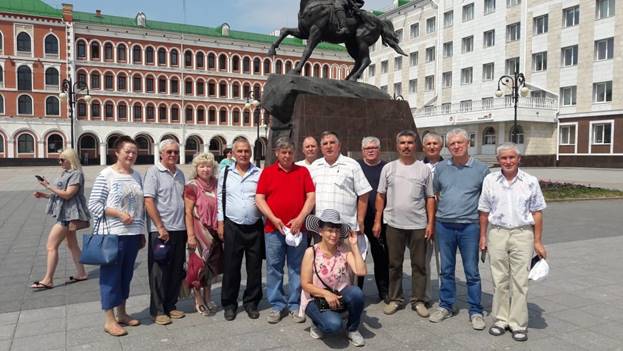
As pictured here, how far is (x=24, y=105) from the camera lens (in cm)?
4634

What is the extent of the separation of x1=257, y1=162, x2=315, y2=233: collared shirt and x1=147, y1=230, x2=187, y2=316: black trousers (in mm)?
879

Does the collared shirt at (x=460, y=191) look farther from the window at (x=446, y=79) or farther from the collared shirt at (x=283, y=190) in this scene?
the window at (x=446, y=79)

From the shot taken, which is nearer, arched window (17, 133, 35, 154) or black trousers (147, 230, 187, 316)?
black trousers (147, 230, 187, 316)

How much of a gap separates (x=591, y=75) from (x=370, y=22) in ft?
99.7

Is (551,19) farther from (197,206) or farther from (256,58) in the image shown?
(197,206)

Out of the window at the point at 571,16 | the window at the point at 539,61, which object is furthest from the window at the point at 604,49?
the window at the point at 539,61

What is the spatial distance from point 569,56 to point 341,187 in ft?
126

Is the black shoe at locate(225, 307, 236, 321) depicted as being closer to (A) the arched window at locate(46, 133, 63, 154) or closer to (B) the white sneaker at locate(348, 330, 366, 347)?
(B) the white sneaker at locate(348, 330, 366, 347)

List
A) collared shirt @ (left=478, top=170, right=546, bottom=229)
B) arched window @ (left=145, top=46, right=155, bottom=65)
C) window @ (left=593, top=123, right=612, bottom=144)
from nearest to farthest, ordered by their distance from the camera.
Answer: collared shirt @ (left=478, top=170, right=546, bottom=229) → window @ (left=593, top=123, right=612, bottom=144) → arched window @ (left=145, top=46, right=155, bottom=65)

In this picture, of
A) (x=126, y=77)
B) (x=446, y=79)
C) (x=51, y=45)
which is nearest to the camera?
(x=446, y=79)

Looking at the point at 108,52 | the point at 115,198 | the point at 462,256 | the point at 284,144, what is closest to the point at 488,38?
the point at 108,52

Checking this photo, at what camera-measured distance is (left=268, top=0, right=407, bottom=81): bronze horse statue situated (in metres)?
10.2

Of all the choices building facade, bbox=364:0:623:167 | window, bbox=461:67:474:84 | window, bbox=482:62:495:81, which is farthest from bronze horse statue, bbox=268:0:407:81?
window, bbox=461:67:474:84

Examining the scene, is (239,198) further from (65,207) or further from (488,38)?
(488,38)
